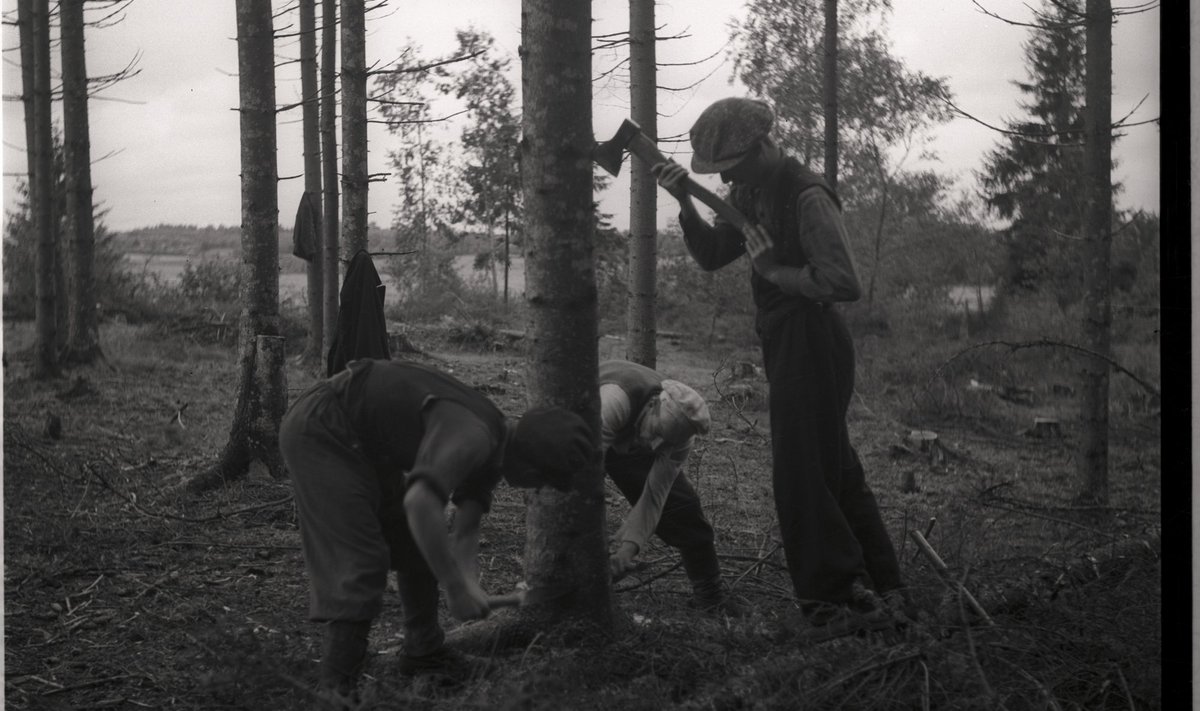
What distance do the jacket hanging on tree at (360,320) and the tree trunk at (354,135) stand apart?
2054 millimetres

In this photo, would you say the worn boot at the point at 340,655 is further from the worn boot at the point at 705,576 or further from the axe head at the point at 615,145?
the axe head at the point at 615,145


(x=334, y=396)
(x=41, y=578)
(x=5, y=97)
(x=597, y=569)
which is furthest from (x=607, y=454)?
(x=5, y=97)

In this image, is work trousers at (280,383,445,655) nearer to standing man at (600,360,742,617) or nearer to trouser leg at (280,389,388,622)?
trouser leg at (280,389,388,622)

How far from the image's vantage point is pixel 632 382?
3.21 m

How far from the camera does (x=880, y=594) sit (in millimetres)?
3090

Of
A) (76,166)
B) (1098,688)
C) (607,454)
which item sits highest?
(76,166)

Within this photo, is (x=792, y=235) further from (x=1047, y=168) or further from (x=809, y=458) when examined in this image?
(x=1047, y=168)

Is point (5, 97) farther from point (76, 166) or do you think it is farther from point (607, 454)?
point (607, 454)

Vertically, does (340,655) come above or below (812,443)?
below

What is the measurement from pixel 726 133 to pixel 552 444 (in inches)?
41.9

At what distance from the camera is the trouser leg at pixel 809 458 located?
297 centimetres

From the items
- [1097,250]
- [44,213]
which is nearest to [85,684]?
[44,213]

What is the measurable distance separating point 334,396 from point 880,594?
1701 mm

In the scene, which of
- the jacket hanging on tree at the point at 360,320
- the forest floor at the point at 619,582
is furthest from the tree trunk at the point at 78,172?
the jacket hanging on tree at the point at 360,320
